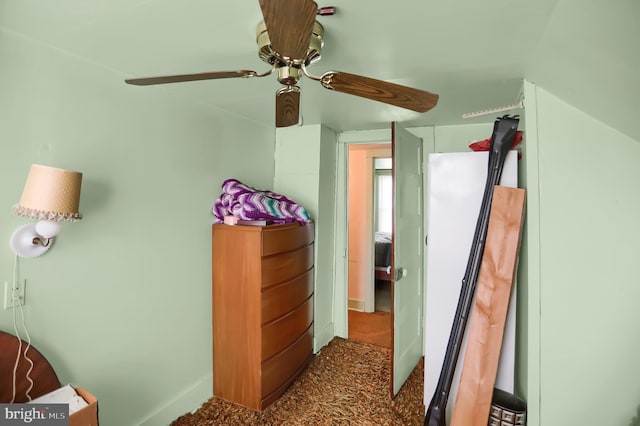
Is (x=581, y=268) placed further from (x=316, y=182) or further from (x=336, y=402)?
(x=316, y=182)

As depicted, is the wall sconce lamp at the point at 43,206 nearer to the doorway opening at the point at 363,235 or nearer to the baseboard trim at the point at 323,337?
the baseboard trim at the point at 323,337

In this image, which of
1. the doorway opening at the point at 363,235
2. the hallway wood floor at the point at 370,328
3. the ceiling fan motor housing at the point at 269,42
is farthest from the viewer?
the doorway opening at the point at 363,235

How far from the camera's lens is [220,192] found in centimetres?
249

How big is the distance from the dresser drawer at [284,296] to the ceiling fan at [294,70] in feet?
4.16

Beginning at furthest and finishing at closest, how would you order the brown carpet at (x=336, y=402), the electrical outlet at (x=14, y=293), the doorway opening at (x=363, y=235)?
the doorway opening at (x=363, y=235), the brown carpet at (x=336, y=402), the electrical outlet at (x=14, y=293)

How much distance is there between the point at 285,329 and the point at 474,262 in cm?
144

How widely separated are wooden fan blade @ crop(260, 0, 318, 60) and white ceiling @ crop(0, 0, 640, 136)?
30cm

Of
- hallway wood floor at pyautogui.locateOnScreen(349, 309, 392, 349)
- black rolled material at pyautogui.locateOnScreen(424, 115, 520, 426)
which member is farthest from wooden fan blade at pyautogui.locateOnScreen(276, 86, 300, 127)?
hallway wood floor at pyautogui.locateOnScreen(349, 309, 392, 349)

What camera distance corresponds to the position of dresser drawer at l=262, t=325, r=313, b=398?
224 centimetres

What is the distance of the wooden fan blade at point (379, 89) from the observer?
1.10 metres

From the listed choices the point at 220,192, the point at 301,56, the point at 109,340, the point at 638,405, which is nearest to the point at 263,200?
the point at 220,192

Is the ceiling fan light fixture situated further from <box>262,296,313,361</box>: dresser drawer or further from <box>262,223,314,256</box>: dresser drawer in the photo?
<box>262,296,313,361</box>: dresser drawer

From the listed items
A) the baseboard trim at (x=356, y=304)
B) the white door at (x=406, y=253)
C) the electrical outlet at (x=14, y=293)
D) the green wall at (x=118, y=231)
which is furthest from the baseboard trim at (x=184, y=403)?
the baseboard trim at (x=356, y=304)

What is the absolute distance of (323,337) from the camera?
3230 millimetres
